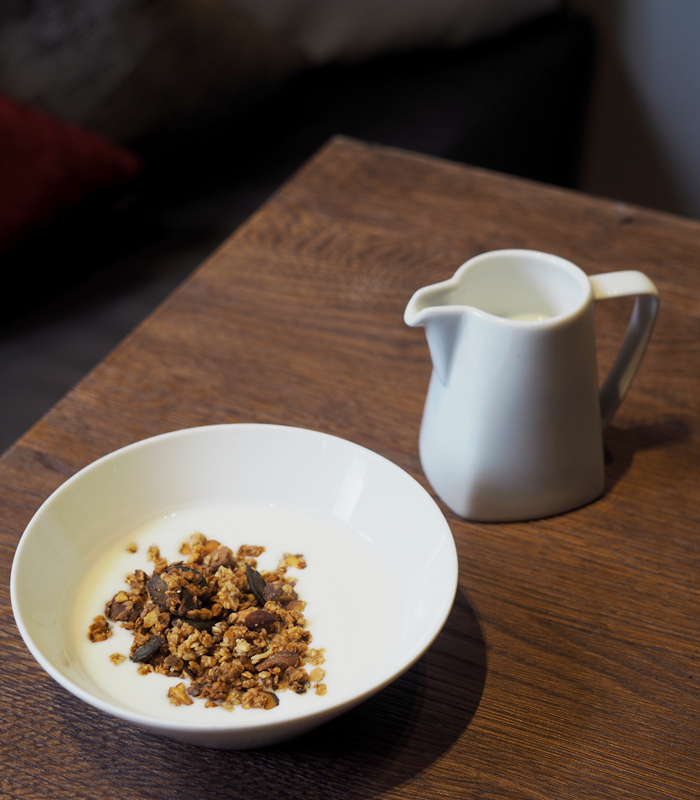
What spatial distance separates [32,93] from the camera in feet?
4.10

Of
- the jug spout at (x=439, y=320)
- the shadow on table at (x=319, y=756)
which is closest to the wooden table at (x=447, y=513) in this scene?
the shadow on table at (x=319, y=756)

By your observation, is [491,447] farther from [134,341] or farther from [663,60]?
[663,60]

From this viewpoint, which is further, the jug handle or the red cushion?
the red cushion

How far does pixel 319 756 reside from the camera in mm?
467

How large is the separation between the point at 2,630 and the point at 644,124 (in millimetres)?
1956

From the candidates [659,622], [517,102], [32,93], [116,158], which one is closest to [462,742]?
[659,622]

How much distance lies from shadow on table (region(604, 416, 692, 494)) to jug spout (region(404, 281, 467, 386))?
0.18 metres

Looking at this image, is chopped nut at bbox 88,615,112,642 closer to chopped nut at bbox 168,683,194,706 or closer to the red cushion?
chopped nut at bbox 168,683,194,706

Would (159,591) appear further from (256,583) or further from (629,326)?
(629,326)

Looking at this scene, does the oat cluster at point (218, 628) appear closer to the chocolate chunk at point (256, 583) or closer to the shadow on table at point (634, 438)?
the chocolate chunk at point (256, 583)

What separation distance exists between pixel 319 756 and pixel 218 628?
0.30 feet

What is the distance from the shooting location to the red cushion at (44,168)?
3.54ft

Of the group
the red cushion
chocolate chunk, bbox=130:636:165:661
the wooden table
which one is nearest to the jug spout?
the wooden table

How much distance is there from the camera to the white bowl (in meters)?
0.45
